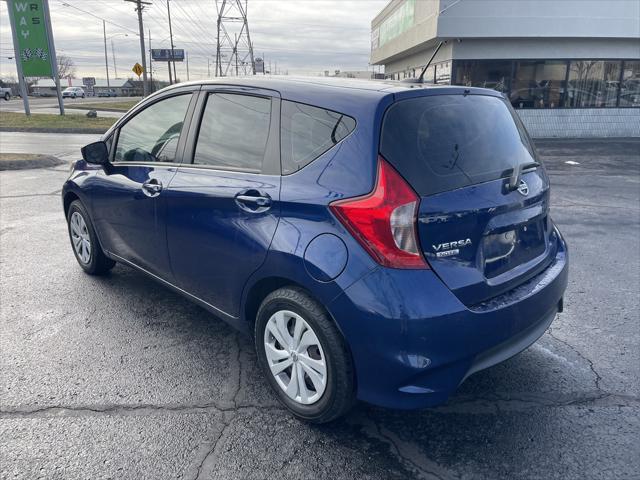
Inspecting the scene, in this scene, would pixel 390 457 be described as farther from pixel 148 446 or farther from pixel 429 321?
pixel 148 446

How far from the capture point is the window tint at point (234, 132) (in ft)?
9.65

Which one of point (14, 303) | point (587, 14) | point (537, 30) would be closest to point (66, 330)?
point (14, 303)

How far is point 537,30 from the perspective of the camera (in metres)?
16.8

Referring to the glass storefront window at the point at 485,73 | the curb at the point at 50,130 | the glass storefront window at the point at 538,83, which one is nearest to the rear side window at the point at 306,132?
the glass storefront window at the point at 485,73

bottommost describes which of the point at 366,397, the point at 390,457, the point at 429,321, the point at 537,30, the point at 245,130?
the point at 390,457

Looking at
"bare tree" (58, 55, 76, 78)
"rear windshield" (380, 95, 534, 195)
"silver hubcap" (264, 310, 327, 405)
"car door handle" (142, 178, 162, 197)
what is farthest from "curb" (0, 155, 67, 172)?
"bare tree" (58, 55, 76, 78)

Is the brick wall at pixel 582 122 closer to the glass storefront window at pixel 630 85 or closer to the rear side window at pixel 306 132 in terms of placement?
the glass storefront window at pixel 630 85

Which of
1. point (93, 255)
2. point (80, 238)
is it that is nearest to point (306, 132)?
point (93, 255)

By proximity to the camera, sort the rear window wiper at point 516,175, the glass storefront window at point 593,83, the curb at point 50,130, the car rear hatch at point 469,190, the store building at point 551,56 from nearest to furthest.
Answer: the car rear hatch at point 469,190 < the rear window wiper at point 516,175 < the store building at point 551,56 < the glass storefront window at point 593,83 < the curb at point 50,130

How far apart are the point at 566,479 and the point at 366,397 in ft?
3.16

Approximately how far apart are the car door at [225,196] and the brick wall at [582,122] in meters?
17.2

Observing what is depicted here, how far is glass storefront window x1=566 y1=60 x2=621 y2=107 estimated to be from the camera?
18056 millimetres

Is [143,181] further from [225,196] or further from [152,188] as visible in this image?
[225,196]

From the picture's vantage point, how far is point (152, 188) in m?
3.58
